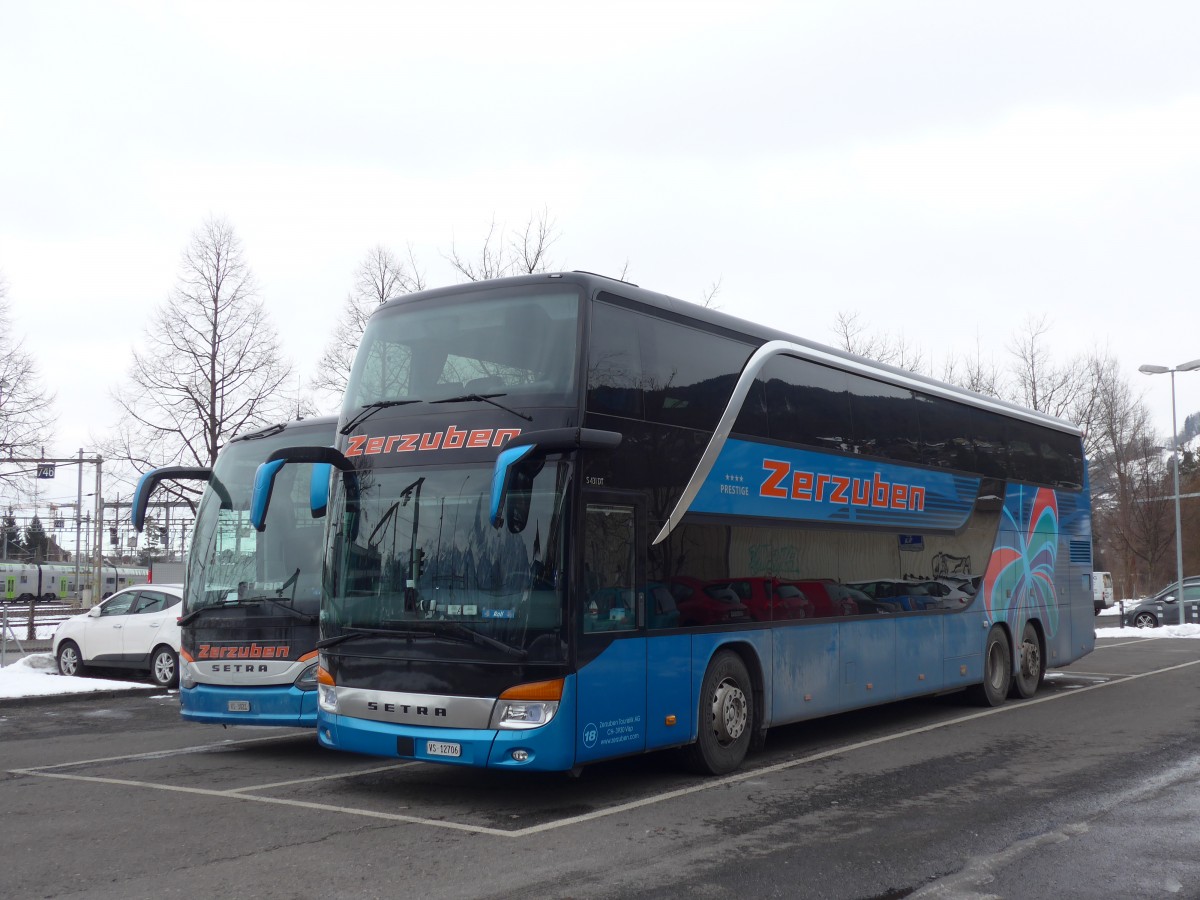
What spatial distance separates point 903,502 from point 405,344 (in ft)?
20.6

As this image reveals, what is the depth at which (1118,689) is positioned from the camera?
17062 mm

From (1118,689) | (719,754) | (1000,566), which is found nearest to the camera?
(719,754)

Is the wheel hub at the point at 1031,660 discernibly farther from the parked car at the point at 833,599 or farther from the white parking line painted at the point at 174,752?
the white parking line painted at the point at 174,752

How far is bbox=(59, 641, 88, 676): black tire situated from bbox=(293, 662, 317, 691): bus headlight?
1049 cm

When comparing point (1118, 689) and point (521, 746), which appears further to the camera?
point (1118, 689)

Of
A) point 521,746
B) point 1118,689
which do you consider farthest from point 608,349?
point 1118,689

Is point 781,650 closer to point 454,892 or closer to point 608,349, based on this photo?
point 608,349

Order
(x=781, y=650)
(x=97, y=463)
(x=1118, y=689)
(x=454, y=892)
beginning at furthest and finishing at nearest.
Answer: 1. (x=97, y=463)
2. (x=1118, y=689)
3. (x=781, y=650)
4. (x=454, y=892)

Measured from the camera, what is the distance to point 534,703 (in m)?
8.11

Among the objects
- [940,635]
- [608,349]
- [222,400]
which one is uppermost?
[222,400]

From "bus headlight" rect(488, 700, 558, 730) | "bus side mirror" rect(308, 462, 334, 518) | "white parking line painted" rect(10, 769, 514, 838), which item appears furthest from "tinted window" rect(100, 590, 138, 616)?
"bus headlight" rect(488, 700, 558, 730)

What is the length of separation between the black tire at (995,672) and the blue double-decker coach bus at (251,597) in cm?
895

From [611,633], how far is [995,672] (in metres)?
A: 8.79

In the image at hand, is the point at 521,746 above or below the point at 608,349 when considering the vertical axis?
below
